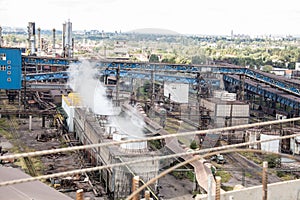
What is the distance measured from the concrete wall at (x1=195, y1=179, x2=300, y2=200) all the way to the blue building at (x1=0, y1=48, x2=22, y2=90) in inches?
307

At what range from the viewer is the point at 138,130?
18.2 ft

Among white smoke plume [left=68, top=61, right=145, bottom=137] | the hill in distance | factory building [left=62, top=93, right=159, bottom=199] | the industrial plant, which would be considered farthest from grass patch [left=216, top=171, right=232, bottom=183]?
the hill in distance

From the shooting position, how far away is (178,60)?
945 cm

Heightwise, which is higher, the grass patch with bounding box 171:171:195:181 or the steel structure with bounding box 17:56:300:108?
the steel structure with bounding box 17:56:300:108

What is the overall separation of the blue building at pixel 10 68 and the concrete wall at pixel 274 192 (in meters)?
7.80

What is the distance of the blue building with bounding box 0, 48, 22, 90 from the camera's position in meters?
8.39

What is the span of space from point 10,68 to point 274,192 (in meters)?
7.82

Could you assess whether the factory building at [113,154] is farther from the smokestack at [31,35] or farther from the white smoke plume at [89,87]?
the smokestack at [31,35]

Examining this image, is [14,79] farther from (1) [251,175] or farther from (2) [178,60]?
(1) [251,175]

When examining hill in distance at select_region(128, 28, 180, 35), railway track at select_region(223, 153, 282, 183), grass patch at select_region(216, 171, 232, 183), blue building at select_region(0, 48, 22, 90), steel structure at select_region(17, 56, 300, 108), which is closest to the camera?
grass patch at select_region(216, 171, 232, 183)

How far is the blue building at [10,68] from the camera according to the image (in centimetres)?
839

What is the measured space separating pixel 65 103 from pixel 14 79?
1288mm

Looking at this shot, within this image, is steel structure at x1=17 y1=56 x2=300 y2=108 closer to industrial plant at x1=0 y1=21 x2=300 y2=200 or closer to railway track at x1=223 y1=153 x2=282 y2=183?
industrial plant at x1=0 y1=21 x2=300 y2=200

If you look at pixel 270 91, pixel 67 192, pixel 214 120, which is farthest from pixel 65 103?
pixel 270 91
